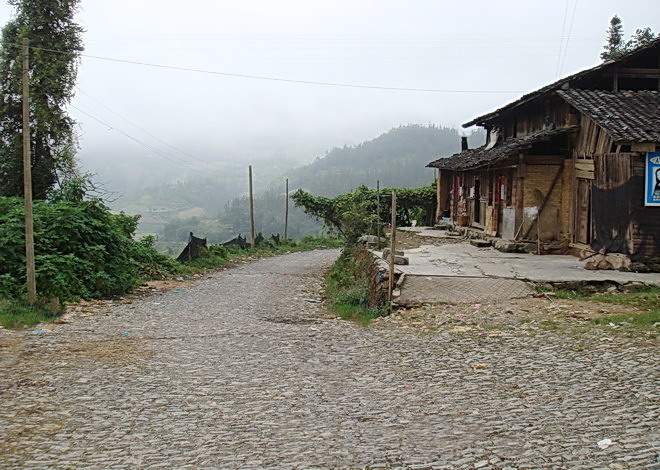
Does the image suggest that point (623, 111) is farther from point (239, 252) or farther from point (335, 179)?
point (335, 179)

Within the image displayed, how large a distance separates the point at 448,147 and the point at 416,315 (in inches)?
3826

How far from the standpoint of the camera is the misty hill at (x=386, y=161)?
93288mm

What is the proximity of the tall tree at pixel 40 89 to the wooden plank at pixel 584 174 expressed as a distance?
58.1 feet

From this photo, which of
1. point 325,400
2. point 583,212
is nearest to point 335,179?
point 583,212

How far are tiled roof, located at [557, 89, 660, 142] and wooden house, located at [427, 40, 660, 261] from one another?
24 millimetres

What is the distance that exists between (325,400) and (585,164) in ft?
39.0

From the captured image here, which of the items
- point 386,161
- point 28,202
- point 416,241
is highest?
point 386,161

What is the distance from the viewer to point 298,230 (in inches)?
2699

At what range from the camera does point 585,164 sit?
1574 cm

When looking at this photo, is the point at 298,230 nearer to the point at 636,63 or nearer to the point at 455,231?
the point at 455,231

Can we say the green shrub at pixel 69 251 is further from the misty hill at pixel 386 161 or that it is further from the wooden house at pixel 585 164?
the misty hill at pixel 386 161

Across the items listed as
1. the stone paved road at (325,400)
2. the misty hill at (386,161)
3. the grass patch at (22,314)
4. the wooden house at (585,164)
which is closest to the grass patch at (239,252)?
the grass patch at (22,314)

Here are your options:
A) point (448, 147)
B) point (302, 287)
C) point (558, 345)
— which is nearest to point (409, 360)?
point (558, 345)

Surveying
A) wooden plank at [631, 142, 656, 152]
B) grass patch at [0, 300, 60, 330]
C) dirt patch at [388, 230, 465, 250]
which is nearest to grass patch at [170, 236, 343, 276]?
dirt patch at [388, 230, 465, 250]
